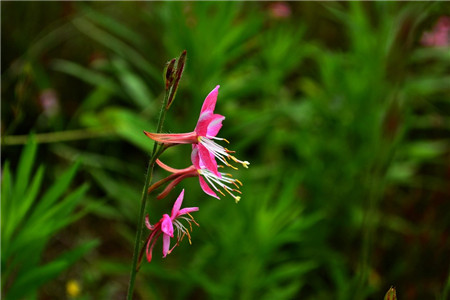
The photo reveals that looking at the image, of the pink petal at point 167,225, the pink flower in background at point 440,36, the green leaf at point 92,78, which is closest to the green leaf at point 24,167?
the pink petal at point 167,225

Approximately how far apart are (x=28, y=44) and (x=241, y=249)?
258cm

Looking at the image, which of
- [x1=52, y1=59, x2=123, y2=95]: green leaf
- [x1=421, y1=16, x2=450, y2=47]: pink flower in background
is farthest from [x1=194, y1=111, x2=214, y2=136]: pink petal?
[x1=421, y1=16, x2=450, y2=47]: pink flower in background

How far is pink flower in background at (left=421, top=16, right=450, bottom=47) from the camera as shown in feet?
11.3

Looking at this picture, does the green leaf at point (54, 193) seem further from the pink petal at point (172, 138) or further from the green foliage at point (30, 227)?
the pink petal at point (172, 138)

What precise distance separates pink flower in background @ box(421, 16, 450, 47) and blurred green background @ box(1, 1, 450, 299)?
0.46 ft

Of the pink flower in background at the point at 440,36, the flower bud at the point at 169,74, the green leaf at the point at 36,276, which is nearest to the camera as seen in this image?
the flower bud at the point at 169,74

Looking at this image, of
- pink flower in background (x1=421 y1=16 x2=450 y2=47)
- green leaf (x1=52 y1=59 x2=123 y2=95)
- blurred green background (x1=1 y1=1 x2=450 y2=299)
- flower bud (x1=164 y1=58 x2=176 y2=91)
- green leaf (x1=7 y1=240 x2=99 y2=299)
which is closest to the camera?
flower bud (x1=164 y1=58 x2=176 y2=91)

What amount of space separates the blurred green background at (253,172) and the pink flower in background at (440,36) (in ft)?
0.46

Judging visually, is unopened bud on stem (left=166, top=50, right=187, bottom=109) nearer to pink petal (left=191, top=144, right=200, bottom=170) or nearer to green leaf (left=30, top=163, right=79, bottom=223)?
pink petal (left=191, top=144, right=200, bottom=170)

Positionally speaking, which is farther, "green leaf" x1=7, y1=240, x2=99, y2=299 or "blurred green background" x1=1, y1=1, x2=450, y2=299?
"blurred green background" x1=1, y1=1, x2=450, y2=299

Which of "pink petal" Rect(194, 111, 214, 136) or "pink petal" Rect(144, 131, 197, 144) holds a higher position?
"pink petal" Rect(194, 111, 214, 136)

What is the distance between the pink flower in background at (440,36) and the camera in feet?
11.3

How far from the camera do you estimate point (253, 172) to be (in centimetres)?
267

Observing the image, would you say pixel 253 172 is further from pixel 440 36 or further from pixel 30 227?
pixel 440 36
